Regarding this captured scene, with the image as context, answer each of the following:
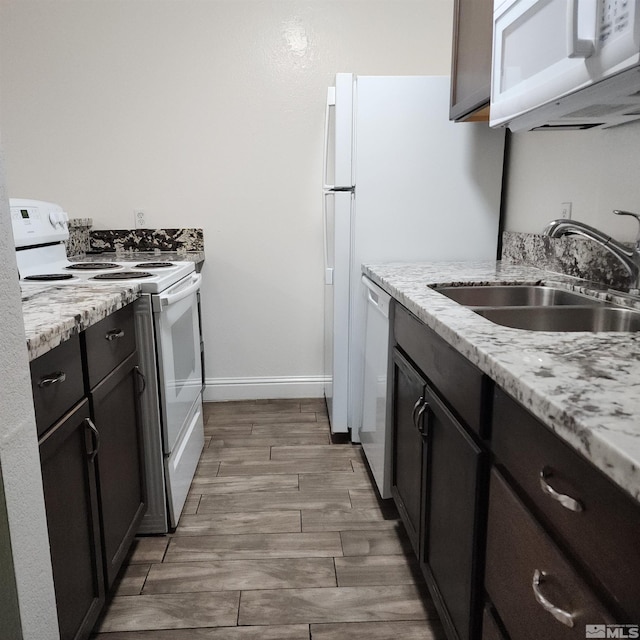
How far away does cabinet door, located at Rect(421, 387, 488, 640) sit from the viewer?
104 cm

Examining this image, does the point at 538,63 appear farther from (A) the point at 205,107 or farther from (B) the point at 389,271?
(A) the point at 205,107

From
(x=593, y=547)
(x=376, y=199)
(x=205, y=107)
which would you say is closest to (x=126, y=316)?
(x=376, y=199)

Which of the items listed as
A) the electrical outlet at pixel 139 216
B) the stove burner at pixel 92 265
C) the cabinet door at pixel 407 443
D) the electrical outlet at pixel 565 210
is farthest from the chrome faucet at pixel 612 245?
the electrical outlet at pixel 139 216

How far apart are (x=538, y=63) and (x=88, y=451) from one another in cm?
144

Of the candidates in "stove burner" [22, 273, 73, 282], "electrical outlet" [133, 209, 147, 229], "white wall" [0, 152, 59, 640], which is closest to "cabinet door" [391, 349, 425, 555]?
"white wall" [0, 152, 59, 640]

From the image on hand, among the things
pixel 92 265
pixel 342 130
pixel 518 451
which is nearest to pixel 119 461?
pixel 92 265

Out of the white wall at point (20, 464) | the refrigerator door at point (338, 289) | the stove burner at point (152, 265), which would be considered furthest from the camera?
the refrigerator door at point (338, 289)

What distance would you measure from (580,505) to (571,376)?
7.9 inches

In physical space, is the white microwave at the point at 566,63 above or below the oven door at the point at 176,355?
above

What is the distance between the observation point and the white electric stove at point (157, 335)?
1.86 metres

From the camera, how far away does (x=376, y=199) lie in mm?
2447

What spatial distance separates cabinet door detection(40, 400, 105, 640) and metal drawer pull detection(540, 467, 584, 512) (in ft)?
3.03

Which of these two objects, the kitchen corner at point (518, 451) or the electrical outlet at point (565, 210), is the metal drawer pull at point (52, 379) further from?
the electrical outlet at point (565, 210)

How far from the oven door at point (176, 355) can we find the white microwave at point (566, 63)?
49.2 inches
